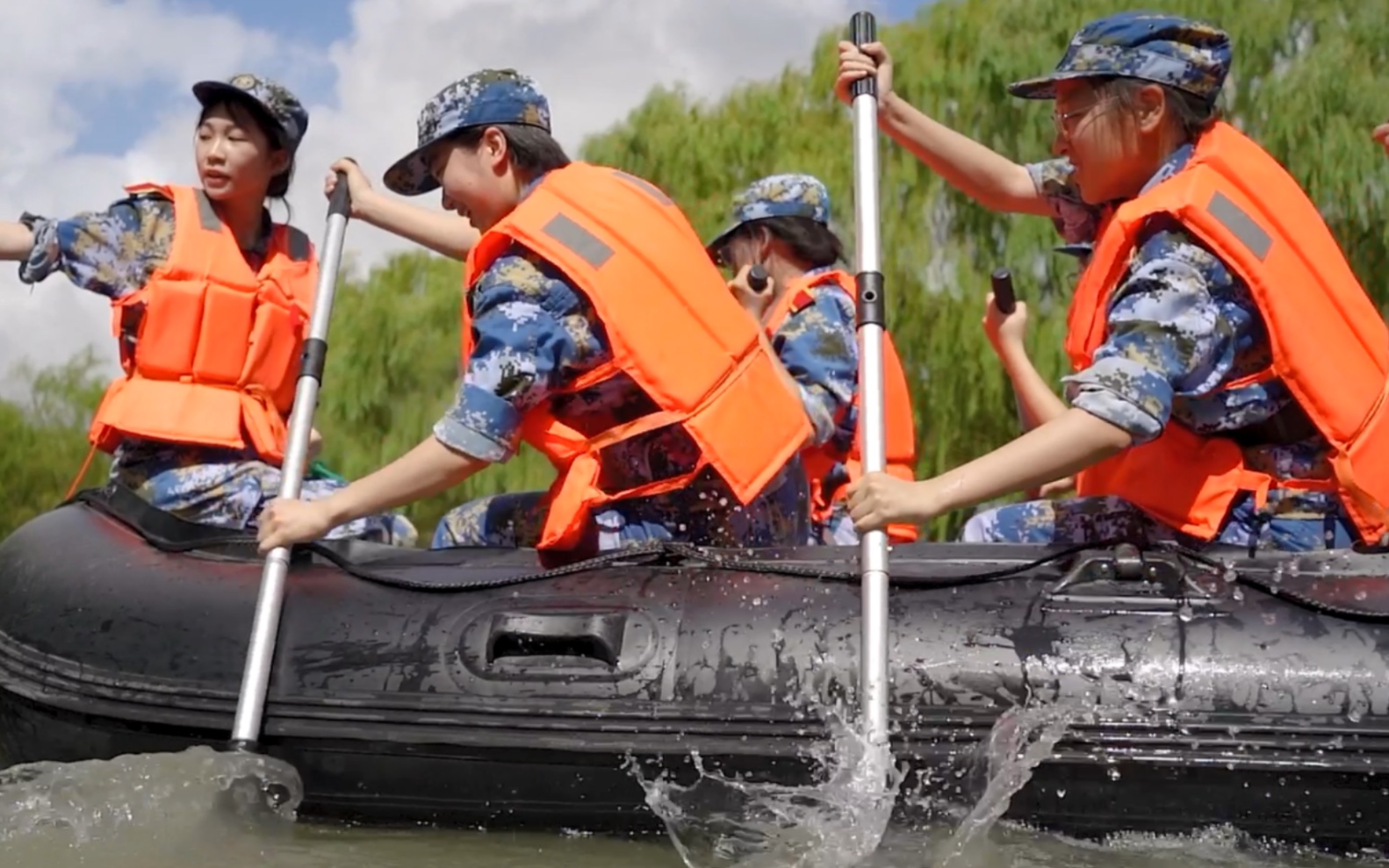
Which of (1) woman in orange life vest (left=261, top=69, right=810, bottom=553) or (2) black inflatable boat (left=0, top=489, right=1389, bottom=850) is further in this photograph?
(1) woman in orange life vest (left=261, top=69, right=810, bottom=553)

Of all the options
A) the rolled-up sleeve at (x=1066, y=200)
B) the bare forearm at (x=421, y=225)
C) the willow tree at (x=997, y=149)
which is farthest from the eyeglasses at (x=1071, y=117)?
the willow tree at (x=997, y=149)

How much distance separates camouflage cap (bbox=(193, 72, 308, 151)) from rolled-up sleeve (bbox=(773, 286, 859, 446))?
1.33 m

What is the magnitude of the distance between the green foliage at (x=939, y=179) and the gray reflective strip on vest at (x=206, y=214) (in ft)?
16.9

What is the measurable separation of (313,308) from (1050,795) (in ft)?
6.59

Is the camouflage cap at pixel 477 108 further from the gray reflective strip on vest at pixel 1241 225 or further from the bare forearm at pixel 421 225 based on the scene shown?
the gray reflective strip on vest at pixel 1241 225

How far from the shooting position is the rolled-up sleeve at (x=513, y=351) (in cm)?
308

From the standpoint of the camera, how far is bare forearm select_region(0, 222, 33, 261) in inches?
150

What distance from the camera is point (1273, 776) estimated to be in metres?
2.68

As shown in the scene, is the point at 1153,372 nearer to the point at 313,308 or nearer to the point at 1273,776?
the point at 1273,776

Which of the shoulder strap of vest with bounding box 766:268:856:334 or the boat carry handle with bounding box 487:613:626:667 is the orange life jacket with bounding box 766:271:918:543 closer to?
the shoulder strap of vest with bounding box 766:268:856:334

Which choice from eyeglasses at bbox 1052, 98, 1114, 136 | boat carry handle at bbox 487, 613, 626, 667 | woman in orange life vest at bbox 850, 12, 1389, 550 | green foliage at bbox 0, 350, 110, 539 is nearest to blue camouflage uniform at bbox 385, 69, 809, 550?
boat carry handle at bbox 487, 613, 626, 667

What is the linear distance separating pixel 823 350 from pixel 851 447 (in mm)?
326

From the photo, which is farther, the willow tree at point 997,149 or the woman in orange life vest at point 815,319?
the willow tree at point 997,149

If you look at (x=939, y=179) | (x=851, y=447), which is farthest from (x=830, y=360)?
(x=939, y=179)
